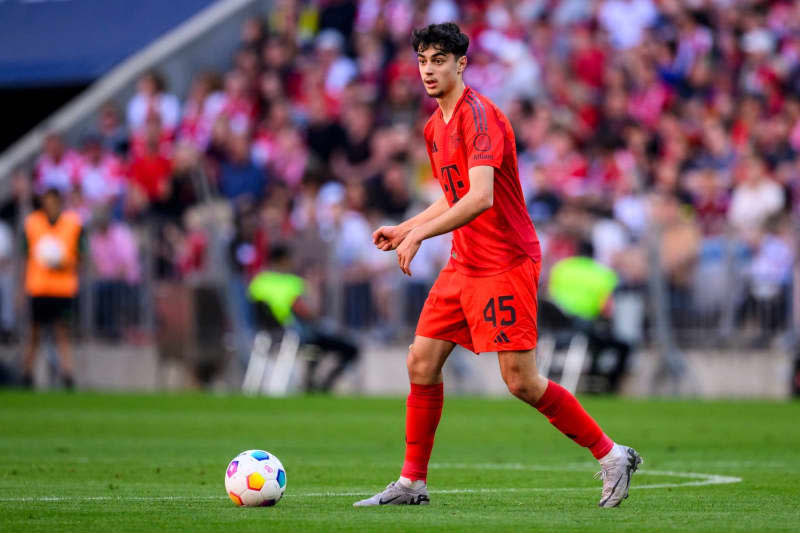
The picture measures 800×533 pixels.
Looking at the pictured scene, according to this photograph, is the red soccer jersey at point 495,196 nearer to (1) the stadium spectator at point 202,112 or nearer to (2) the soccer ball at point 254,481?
(2) the soccer ball at point 254,481

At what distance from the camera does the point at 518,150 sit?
2014 cm

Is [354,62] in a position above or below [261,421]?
above

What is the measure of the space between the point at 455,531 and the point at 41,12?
23.3m

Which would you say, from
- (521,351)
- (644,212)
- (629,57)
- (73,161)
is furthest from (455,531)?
(73,161)

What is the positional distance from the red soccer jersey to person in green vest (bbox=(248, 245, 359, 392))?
11.6 meters

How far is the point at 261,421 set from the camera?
14.0 meters

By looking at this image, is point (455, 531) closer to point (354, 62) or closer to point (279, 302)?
point (279, 302)

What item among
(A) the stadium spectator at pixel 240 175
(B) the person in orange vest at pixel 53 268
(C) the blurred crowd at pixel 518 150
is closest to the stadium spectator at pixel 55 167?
(C) the blurred crowd at pixel 518 150

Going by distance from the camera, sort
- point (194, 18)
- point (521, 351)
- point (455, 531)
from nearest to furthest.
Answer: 1. point (455, 531)
2. point (521, 351)
3. point (194, 18)

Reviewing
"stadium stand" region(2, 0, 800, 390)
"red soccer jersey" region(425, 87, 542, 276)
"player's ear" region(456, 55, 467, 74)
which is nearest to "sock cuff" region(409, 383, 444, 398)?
"red soccer jersey" region(425, 87, 542, 276)

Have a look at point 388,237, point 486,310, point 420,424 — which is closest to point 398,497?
point 420,424

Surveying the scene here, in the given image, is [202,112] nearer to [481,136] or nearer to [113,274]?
[113,274]

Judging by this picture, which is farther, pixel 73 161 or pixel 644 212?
pixel 73 161

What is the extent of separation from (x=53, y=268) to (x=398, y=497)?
12.6 m
